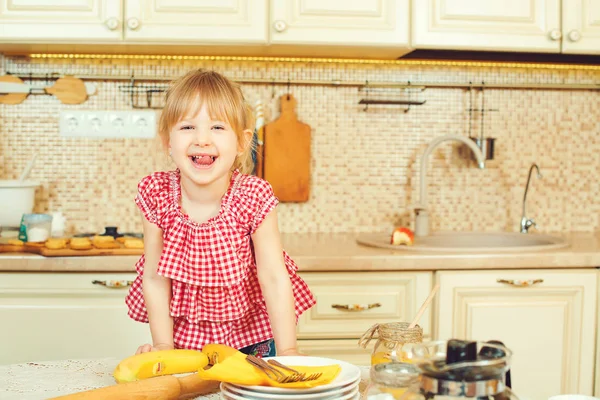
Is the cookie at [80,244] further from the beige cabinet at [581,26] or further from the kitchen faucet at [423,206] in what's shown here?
the beige cabinet at [581,26]

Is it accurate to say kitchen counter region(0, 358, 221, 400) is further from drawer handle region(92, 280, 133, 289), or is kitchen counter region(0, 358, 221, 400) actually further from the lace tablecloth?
drawer handle region(92, 280, 133, 289)

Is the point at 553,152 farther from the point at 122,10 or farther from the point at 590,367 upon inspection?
the point at 122,10

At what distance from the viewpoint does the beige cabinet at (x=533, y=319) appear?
2.08m

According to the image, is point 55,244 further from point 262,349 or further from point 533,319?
point 533,319

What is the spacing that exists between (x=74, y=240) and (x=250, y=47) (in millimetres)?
813

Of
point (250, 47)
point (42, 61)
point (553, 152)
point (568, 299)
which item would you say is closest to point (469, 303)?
point (568, 299)

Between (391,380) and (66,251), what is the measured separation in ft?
4.84

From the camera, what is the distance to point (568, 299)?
6.93 feet

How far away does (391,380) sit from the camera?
0.74 metres

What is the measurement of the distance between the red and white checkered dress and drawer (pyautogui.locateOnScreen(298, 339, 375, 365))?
0.65 meters

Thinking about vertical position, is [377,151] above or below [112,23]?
below

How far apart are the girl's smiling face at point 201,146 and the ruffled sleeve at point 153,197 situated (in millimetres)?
123

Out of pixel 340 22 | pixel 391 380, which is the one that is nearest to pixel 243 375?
pixel 391 380

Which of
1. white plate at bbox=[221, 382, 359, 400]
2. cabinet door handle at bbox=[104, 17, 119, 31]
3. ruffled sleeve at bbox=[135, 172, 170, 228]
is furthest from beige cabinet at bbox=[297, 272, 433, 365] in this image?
white plate at bbox=[221, 382, 359, 400]
